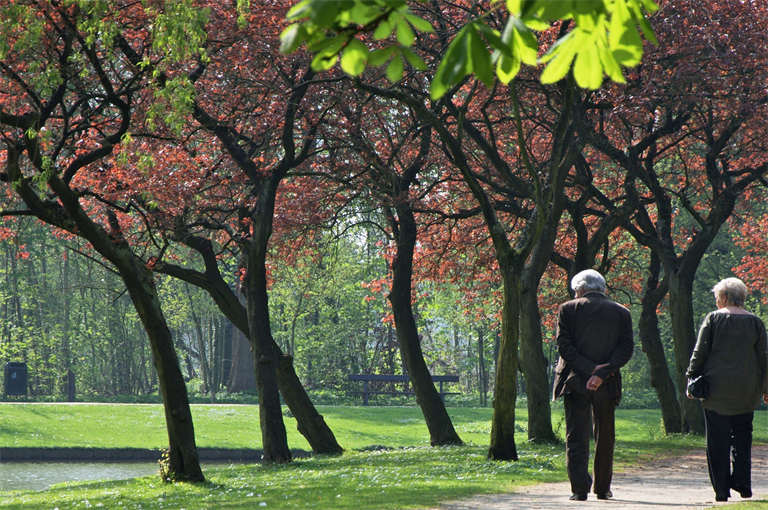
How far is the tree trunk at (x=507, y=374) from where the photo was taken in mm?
10000

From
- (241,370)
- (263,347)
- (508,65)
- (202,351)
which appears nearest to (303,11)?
(508,65)

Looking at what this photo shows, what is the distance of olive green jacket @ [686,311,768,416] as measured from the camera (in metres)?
6.57

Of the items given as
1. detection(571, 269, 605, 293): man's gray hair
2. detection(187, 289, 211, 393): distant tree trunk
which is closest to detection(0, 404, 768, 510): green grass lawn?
detection(571, 269, 605, 293): man's gray hair

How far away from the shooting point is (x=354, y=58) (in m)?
2.53

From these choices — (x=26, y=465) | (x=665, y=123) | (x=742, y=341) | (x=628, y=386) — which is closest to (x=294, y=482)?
(x=742, y=341)

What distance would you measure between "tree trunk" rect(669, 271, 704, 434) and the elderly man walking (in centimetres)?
938

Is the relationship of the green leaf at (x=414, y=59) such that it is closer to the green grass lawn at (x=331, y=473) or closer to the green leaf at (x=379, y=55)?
the green leaf at (x=379, y=55)

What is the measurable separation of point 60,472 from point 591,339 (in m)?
15.6

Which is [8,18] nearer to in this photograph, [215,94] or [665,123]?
[215,94]

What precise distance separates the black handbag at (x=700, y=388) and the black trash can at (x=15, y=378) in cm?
3129

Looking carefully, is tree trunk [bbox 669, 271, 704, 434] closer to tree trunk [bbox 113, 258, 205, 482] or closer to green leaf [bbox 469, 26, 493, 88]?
tree trunk [bbox 113, 258, 205, 482]

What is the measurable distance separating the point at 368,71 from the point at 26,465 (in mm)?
13241

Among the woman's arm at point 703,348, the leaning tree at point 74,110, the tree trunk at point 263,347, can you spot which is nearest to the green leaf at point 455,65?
the woman's arm at point 703,348

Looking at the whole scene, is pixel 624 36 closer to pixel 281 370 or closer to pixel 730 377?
pixel 730 377
